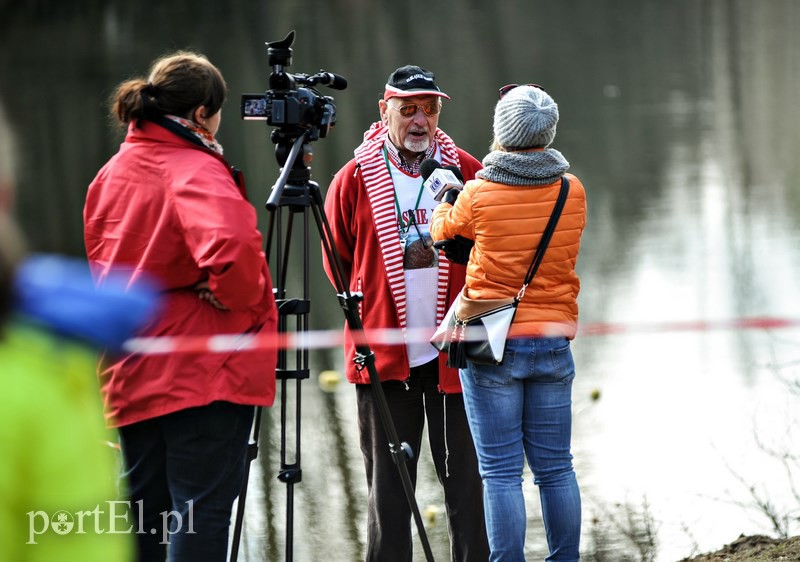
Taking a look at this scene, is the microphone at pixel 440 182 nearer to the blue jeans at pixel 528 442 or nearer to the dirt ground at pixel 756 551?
the blue jeans at pixel 528 442

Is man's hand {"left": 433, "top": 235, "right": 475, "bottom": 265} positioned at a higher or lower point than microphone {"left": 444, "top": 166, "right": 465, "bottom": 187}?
lower

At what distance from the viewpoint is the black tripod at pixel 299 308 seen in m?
3.50

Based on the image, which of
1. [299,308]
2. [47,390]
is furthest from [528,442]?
[47,390]

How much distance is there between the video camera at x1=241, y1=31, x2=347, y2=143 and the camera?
11.5 feet

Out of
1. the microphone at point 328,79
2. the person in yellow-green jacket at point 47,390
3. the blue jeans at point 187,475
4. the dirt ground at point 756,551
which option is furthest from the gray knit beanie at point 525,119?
the person in yellow-green jacket at point 47,390

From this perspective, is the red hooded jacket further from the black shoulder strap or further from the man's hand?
the black shoulder strap

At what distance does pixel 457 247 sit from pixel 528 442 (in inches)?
24.4

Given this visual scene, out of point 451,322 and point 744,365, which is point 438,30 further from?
point 451,322

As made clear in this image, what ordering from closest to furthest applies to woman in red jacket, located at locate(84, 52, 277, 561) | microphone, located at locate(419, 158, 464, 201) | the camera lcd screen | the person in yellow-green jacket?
the person in yellow-green jacket → woman in red jacket, located at locate(84, 52, 277, 561) → the camera lcd screen → microphone, located at locate(419, 158, 464, 201)

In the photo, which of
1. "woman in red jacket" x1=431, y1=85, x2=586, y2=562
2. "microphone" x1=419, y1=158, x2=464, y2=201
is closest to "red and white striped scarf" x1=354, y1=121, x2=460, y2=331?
"microphone" x1=419, y1=158, x2=464, y2=201

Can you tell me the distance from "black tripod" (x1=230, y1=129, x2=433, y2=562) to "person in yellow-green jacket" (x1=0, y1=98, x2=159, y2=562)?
177cm

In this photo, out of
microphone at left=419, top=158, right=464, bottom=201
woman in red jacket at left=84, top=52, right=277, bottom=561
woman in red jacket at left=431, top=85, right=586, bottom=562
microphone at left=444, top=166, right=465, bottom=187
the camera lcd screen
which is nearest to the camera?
woman in red jacket at left=84, top=52, right=277, bottom=561

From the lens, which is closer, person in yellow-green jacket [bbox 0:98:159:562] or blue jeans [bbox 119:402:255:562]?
person in yellow-green jacket [bbox 0:98:159:562]

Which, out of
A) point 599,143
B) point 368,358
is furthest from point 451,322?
point 599,143
